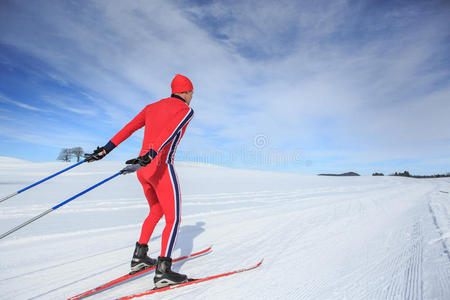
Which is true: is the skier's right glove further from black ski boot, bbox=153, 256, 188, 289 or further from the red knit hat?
black ski boot, bbox=153, 256, 188, 289

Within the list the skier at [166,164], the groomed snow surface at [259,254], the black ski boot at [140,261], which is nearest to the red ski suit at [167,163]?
the skier at [166,164]

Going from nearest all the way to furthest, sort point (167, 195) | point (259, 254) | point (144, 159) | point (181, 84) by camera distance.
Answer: point (144, 159) < point (167, 195) < point (181, 84) < point (259, 254)

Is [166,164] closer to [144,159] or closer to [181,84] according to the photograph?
[144,159]

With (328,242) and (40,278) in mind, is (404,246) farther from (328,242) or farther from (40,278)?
(40,278)

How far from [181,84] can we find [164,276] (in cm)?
196

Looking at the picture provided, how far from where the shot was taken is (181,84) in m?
2.55

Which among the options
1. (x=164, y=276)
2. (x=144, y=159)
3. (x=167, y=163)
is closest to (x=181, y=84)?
(x=167, y=163)

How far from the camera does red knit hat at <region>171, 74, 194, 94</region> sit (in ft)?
8.32

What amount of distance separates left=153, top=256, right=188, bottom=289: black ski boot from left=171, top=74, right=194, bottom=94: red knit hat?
1752 millimetres

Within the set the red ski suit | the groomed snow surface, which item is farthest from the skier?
the groomed snow surface

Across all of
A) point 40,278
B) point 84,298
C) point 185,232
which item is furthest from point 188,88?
point 185,232

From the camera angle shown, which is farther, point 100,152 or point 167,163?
point 100,152

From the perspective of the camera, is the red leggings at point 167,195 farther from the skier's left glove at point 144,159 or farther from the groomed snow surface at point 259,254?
the groomed snow surface at point 259,254

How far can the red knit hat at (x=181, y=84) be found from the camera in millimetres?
2537
